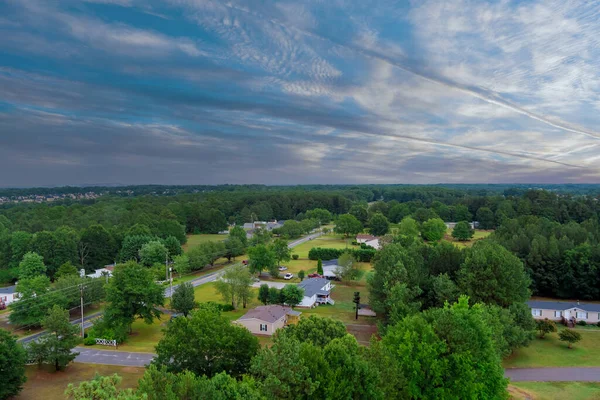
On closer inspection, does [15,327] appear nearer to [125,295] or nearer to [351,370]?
[125,295]

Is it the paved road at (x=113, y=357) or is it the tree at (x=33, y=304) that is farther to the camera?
the tree at (x=33, y=304)

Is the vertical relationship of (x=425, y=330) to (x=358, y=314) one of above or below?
above

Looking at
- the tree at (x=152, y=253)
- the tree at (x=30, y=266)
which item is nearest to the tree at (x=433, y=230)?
the tree at (x=152, y=253)

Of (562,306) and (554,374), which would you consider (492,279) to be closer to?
(554,374)

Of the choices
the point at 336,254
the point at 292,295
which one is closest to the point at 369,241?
the point at 336,254

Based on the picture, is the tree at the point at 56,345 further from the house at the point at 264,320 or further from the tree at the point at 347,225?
the tree at the point at 347,225

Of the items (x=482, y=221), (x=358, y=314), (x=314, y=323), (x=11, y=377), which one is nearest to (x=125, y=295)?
(x=11, y=377)
